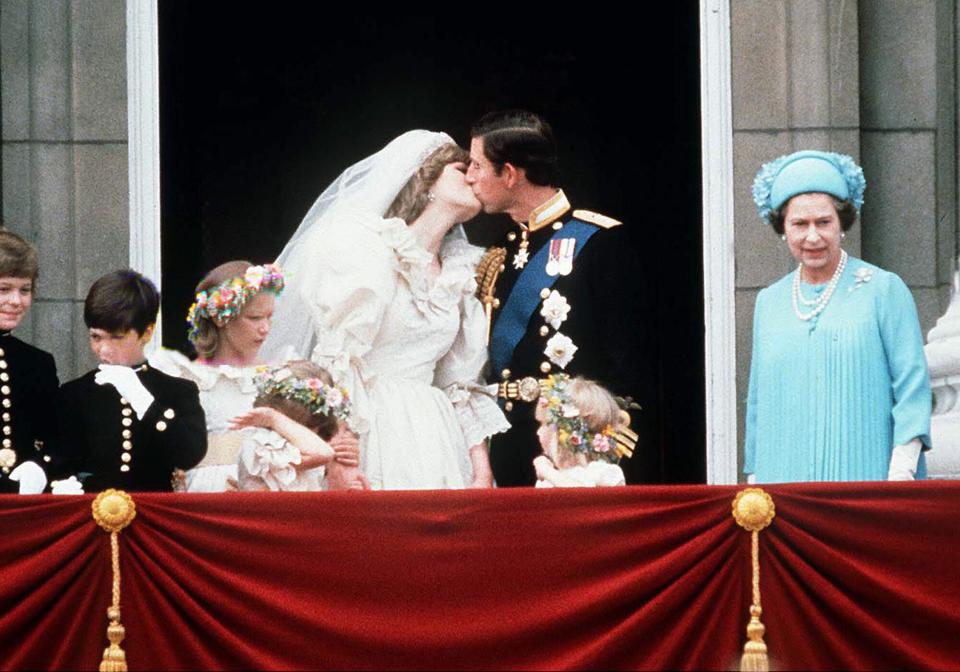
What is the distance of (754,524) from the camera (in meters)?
5.47

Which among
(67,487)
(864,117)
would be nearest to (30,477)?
(67,487)

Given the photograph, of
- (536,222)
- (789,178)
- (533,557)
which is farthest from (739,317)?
(533,557)

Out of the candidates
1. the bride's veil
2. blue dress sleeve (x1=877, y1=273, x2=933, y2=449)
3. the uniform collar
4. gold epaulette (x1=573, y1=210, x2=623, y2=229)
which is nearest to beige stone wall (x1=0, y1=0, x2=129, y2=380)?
the bride's veil

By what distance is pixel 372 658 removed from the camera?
541cm

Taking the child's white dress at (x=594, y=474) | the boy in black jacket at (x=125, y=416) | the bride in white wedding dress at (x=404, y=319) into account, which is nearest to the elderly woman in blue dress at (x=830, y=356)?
the child's white dress at (x=594, y=474)

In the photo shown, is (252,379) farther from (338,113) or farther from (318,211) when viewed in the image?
(338,113)

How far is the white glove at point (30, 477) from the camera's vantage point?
6.04m

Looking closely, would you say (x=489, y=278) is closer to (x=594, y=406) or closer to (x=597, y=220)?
(x=597, y=220)

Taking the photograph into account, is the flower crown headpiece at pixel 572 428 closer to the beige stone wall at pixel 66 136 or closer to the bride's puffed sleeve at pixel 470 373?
the bride's puffed sleeve at pixel 470 373

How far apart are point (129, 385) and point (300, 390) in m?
0.55

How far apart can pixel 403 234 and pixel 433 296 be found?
224 mm

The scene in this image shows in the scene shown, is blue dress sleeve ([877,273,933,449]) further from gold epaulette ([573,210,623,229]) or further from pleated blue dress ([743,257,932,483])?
gold epaulette ([573,210,623,229])

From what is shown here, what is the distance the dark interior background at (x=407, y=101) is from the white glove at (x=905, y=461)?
3033mm

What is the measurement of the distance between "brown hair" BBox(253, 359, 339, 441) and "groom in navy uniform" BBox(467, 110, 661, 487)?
2.33 ft
